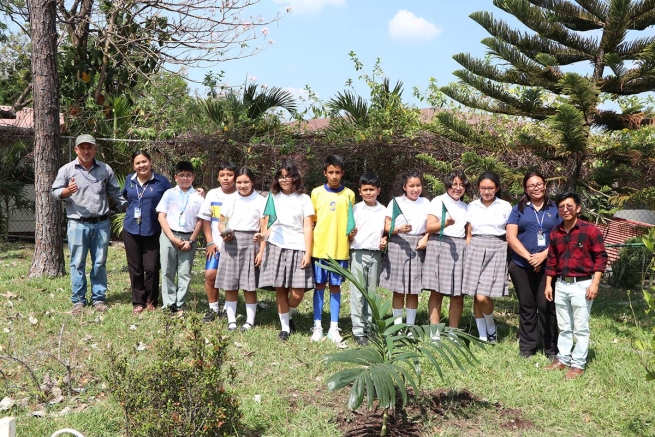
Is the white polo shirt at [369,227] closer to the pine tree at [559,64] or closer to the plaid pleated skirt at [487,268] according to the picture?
the plaid pleated skirt at [487,268]

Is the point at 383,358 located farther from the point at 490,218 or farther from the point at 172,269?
the point at 172,269

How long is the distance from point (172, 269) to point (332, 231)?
178cm

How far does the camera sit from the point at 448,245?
226 inches

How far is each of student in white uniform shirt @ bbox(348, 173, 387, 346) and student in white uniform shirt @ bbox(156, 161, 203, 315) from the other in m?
1.64

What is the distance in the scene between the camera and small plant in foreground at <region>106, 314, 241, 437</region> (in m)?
3.16

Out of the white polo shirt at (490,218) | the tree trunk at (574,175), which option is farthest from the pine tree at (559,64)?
the white polo shirt at (490,218)

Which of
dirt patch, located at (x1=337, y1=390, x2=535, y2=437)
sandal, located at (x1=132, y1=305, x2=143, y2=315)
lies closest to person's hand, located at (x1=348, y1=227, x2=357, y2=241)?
dirt patch, located at (x1=337, y1=390, x2=535, y2=437)

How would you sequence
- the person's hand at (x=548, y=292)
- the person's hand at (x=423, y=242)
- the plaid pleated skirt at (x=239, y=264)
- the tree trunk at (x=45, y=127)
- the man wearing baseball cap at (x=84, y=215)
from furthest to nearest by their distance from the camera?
1. the tree trunk at (x=45, y=127)
2. the man wearing baseball cap at (x=84, y=215)
3. the plaid pleated skirt at (x=239, y=264)
4. the person's hand at (x=423, y=242)
5. the person's hand at (x=548, y=292)

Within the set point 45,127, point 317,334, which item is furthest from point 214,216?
point 45,127

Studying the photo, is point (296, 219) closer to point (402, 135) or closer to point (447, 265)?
point (447, 265)

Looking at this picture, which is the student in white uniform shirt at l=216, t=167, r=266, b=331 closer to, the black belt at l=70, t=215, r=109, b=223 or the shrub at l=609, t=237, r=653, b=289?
the black belt at l=70, t=215, r=109, b=223

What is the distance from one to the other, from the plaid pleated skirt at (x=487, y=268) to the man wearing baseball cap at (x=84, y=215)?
3600 millimetres

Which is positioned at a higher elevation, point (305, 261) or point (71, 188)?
point (71, 188)

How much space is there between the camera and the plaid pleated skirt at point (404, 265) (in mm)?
5711
